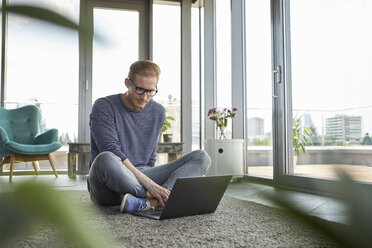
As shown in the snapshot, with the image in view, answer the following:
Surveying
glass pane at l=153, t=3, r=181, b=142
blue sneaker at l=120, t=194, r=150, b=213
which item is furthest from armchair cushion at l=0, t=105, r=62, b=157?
blue sneaker at l=120, t=194, r=150, b=213

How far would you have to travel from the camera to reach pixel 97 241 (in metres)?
0.12

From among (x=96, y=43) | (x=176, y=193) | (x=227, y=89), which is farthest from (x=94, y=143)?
(x=227, y=89)

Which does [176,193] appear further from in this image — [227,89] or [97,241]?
[227,89]

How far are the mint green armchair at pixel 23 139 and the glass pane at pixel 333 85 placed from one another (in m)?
2.29

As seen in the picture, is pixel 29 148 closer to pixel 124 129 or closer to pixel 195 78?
pixel 124 129

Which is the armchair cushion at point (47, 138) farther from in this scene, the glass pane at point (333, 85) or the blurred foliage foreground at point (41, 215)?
the blurred foliage foreground at point (41, 215)

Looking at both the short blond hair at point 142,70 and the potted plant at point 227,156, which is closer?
the short blond hair at point 142,70

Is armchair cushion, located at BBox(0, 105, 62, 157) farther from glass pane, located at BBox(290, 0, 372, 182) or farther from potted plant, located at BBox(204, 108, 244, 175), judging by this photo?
glass pane, located at BBox(290, 0, 372, 182)

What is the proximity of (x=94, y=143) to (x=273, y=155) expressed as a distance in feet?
4.91

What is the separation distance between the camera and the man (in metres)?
1.62

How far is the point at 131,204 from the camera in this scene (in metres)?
1.59

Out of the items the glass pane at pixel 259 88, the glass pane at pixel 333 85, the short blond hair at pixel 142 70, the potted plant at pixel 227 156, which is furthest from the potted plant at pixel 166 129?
the short blond hair at pixel 142 70

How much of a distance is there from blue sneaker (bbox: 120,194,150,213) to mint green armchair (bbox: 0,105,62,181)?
6.19 ft

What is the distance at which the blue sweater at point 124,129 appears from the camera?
1747 millimetres
